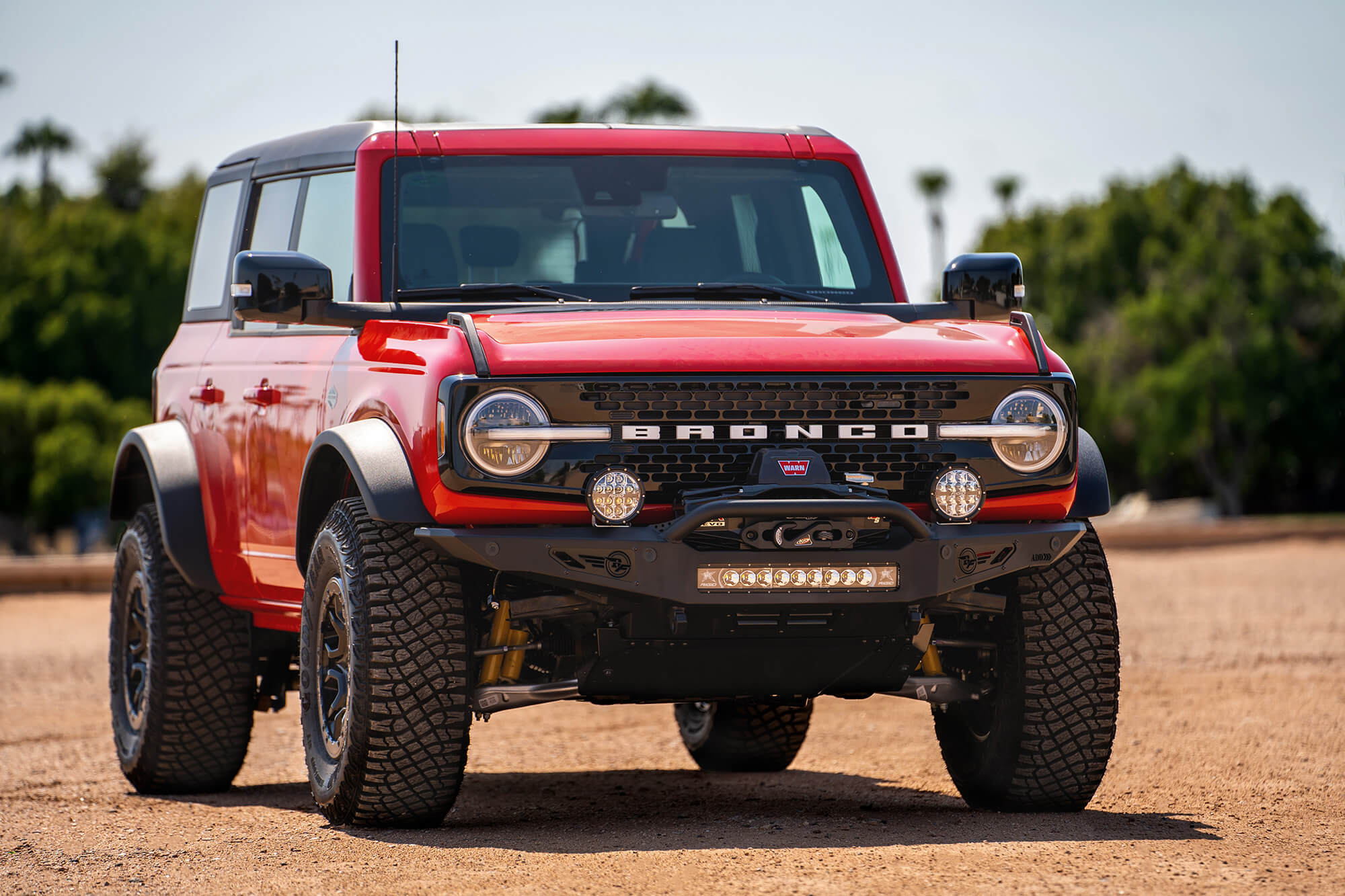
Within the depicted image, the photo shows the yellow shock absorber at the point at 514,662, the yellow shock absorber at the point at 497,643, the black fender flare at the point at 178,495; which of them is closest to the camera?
the yellow shock absorber at the point at 497,643

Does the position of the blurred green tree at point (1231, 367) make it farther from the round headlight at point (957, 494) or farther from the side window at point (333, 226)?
the round headlight at point (957, 494)

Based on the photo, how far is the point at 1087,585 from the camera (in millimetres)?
6586

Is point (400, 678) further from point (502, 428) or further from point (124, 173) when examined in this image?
point (124, 173)

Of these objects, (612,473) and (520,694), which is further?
(520,694)

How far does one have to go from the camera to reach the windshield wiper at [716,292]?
7117mm

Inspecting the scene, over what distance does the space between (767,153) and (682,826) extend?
2628 mm

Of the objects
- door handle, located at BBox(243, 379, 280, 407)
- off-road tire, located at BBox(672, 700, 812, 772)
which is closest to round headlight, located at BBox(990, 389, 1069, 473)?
door handle, located at BBox(243, 379, 280, 407)

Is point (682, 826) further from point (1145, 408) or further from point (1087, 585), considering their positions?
point (1145, 408)

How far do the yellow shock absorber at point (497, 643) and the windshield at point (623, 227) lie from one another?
4.38 ft

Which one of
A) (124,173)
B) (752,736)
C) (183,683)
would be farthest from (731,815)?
(124,173)

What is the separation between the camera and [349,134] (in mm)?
7582

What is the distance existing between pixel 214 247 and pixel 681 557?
412 cm

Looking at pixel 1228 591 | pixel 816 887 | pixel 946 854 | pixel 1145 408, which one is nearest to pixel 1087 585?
pixel 946 854

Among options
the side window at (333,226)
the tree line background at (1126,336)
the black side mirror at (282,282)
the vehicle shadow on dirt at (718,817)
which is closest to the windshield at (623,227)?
the side window at (333,226)
